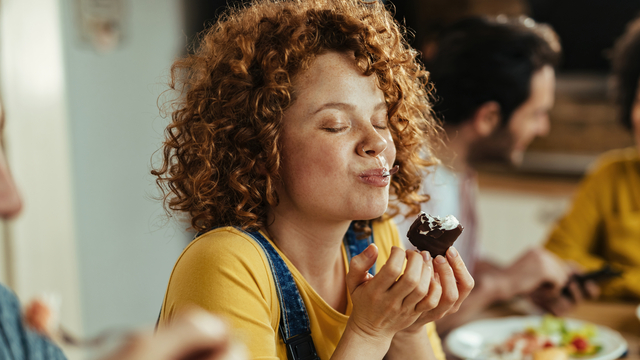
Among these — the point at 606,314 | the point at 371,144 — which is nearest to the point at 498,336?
the point at 606,314

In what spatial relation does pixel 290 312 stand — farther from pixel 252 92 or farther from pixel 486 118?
pixel 486 118

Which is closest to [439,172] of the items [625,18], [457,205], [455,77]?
[457,205]

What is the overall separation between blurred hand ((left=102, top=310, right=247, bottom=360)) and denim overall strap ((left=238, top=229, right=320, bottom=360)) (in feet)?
1.64

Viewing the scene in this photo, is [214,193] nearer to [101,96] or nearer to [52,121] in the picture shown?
[52,121]

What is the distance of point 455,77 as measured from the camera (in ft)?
6.07

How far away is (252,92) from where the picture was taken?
35.4 inches

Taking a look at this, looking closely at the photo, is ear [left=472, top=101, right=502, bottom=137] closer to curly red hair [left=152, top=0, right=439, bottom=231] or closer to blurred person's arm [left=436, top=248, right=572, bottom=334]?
blurred person's arm [left=436, top=248, right=572, bottom=334]

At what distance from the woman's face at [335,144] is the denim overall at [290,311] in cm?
10

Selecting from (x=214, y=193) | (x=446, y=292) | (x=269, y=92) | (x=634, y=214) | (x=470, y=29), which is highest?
(x=470, y=29)

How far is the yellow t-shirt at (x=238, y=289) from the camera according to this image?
2.59 feet

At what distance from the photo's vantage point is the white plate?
1.21 metres

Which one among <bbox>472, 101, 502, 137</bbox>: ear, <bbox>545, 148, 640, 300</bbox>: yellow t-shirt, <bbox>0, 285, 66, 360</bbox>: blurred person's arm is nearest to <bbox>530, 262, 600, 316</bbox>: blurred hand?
<bbox>545, 148, 640, 300</bbox>: yellow t-shirt

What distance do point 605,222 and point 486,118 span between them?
0.67m

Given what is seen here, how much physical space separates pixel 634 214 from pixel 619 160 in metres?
0.28
